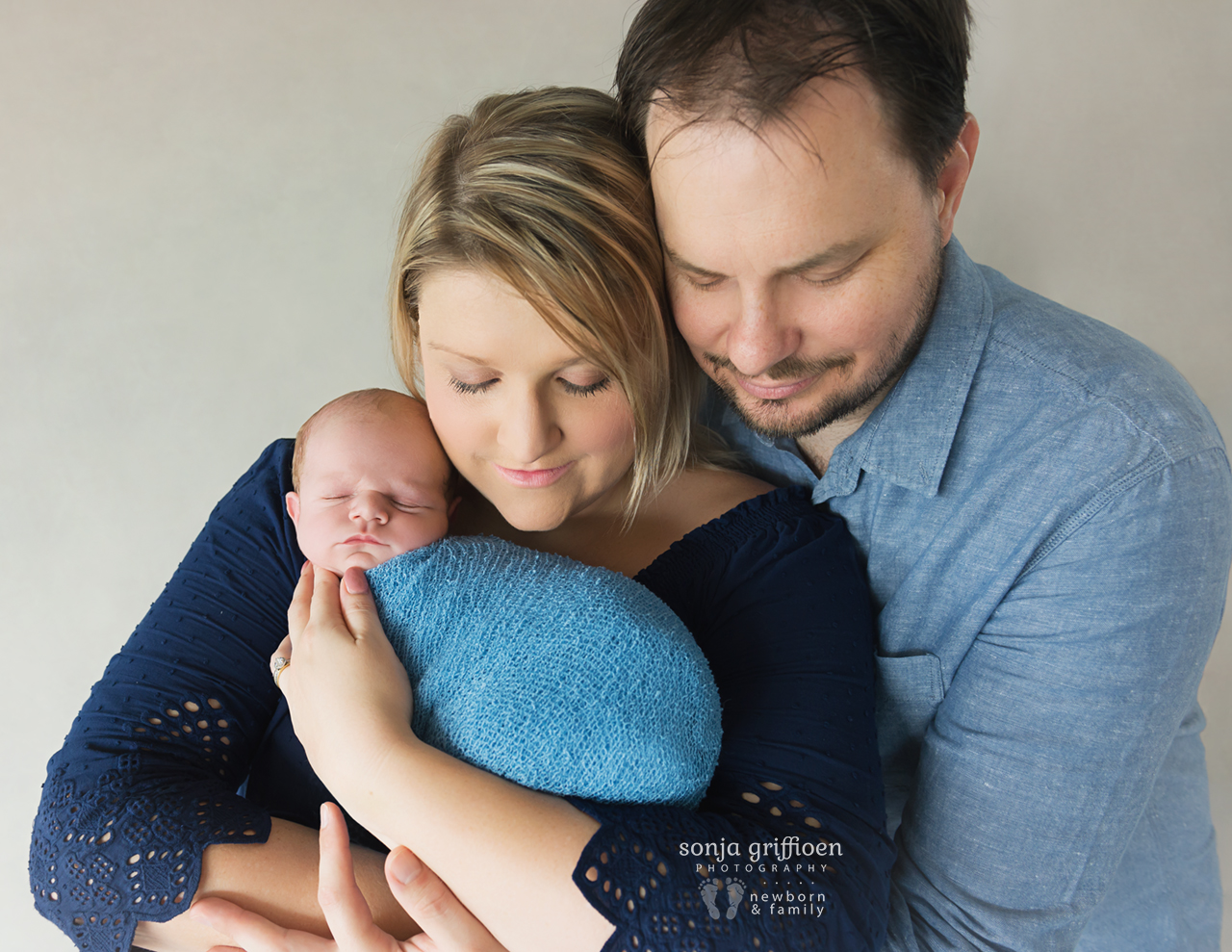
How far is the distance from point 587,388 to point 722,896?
29.7 inches

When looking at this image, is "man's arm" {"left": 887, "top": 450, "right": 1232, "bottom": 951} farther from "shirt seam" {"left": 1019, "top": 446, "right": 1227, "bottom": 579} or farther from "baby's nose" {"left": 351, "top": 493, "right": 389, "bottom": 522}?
"baby's nose" {"left": 351, "top": 493, "right": 389, "bottom": 522}

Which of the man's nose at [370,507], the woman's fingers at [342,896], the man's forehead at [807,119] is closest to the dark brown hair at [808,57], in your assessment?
the man's forehead at [807,119]

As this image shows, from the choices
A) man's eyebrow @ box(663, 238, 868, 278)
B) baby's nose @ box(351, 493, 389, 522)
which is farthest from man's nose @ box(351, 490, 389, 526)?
man's eyebrow @ box(663, 238, 868, 278)

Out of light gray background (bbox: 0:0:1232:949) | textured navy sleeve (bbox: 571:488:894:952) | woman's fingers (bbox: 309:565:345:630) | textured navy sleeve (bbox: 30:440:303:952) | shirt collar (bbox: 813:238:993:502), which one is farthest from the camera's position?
light gray background (bbox: 0:0:1232:949)

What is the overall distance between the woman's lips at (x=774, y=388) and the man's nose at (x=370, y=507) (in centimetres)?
62

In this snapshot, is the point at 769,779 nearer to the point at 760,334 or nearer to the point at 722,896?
the point at 722,896

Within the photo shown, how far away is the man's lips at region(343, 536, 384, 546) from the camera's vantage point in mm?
1313

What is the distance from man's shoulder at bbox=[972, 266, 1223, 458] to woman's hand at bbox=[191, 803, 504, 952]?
1111mm

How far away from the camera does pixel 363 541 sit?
4.33ft

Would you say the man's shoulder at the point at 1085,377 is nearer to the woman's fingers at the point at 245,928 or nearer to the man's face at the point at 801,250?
the man's face at the point at 801,250

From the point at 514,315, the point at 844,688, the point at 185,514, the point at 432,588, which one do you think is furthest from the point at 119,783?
the point at 185,514

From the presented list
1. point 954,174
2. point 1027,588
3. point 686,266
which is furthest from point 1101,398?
point 686,266

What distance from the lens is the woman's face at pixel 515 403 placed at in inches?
48.9

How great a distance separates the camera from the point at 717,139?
112 cm
